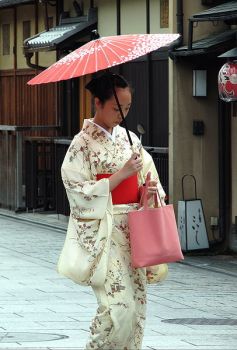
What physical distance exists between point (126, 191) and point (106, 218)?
26 centimetres

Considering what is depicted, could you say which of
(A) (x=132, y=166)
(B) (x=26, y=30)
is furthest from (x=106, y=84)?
(B) (x=26, y=30)

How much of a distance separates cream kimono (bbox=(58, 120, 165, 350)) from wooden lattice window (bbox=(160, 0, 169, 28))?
416 inches

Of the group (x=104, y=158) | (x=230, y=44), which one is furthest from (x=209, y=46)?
(x=104, y=158)

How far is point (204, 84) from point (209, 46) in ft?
4.27

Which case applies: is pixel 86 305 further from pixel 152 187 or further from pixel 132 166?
pixel 132 166

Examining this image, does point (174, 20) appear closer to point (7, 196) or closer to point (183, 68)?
point (183, 68)

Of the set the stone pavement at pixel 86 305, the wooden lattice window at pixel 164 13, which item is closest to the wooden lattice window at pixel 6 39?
the wooden lattice window at pixel 164 13

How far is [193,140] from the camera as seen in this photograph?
1717 cm

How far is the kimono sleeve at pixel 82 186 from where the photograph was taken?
744 cm

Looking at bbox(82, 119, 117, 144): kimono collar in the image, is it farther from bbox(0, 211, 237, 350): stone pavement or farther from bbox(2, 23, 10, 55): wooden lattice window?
bbox(2, 23, 10, 55): wooden lattice window

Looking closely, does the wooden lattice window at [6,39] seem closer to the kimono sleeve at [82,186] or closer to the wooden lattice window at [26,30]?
the wooden lattice window at [26,30]

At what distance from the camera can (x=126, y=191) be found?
25.1 feet

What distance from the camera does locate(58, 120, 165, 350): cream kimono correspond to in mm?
7414

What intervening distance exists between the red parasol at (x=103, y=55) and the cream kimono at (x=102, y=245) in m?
0.36
